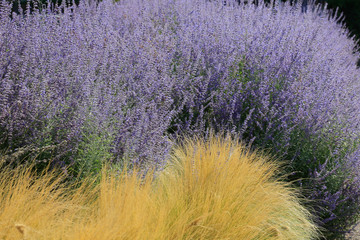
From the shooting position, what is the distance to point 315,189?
11.7 ft

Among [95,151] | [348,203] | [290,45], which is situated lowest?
[348,203]

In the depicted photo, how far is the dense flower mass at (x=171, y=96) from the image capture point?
2.71 meters

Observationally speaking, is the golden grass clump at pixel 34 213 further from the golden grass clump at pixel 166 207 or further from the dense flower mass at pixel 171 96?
the dense flower mass at pixel 171 96

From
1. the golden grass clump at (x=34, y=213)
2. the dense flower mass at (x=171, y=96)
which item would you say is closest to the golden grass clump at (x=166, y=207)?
the golden grass clump at (x=34, y=213)

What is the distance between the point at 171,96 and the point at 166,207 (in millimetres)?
1557

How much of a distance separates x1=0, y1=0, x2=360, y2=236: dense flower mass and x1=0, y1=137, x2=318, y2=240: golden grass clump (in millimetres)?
195

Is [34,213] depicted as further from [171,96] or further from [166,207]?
[171,96]

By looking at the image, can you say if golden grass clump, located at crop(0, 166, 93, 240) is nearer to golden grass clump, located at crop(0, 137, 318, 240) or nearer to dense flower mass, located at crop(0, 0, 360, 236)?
golden grass clump, located at crop(0, 137, 318, 240)

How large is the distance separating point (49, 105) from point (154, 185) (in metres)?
0.82

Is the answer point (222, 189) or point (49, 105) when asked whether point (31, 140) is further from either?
point (222, 189)

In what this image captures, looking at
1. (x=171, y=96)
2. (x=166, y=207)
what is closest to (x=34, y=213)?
(x=166, y=207)

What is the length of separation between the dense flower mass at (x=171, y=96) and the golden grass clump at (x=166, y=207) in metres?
0.19

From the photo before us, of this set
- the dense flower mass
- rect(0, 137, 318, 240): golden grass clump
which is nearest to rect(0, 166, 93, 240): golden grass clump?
rect(0, 137, 318, 240): golden grass clump

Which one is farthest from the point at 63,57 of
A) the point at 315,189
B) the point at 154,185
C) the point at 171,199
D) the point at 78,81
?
the point at 315,189
